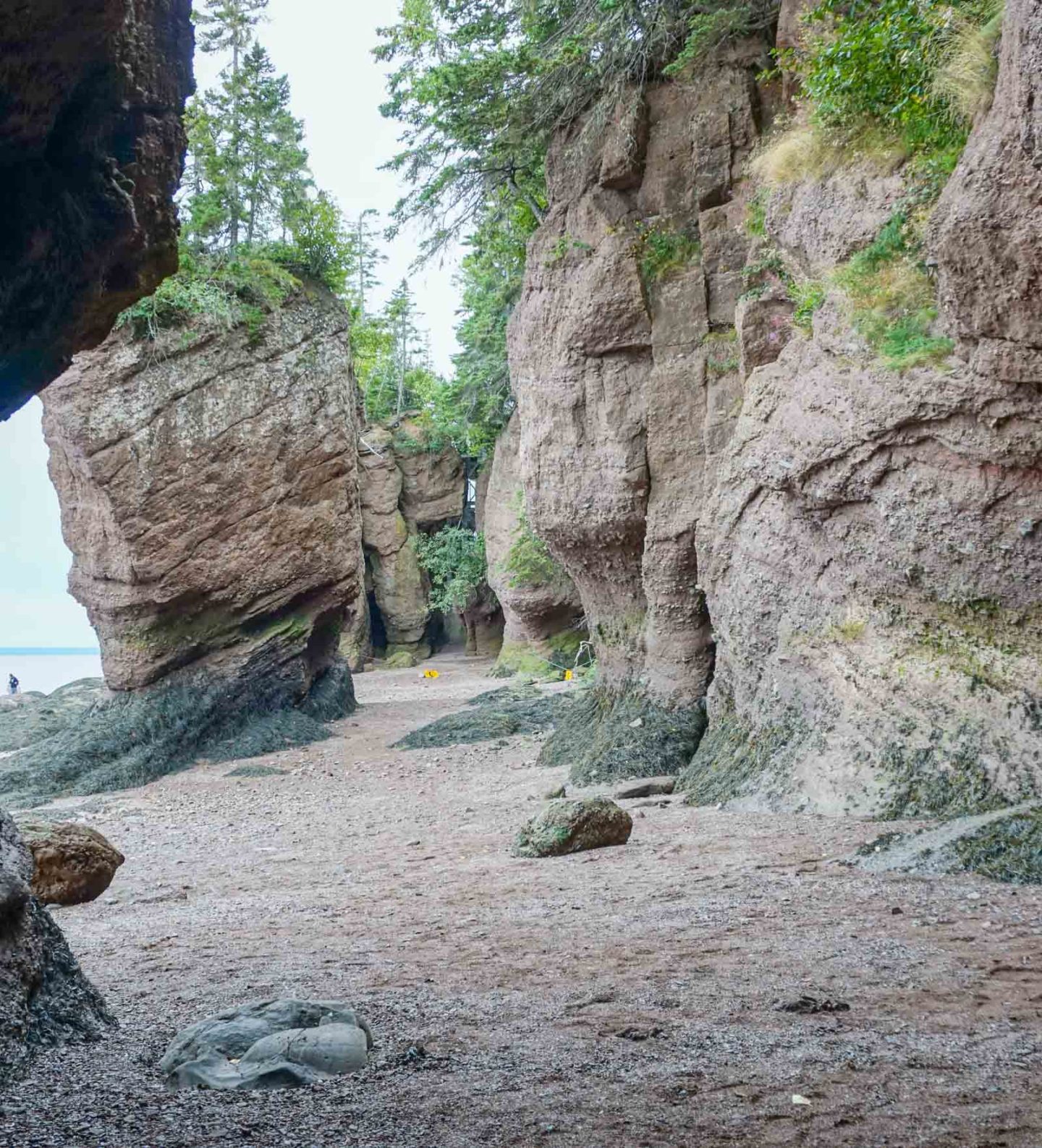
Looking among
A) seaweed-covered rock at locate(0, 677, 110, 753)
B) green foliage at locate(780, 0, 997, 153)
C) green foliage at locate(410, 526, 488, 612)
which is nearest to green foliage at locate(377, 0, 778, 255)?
green foliage at locate(780, 0, 997, 153)

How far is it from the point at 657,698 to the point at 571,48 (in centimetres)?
766

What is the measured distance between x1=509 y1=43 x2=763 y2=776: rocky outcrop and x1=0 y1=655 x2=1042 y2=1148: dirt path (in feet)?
12.0

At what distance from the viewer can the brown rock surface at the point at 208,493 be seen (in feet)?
54.5

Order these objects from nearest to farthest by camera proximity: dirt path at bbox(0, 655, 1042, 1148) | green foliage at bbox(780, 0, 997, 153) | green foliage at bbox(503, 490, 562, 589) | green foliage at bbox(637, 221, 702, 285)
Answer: dirt path at bbox(0, 655, 1042, 1148)
green foliage at bbox(780, 0, 997, 153)
green foliage at bbox(637, 221, 702, 285)
green foliage at bbox(503, 490, 562, 589)

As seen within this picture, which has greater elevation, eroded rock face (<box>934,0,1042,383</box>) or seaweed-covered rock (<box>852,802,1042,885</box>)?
eroded rock face (<box>934,0,1042,383</box>)

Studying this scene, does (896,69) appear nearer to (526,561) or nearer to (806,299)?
(806,299)

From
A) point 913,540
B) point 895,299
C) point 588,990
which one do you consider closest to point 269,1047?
point 588,990

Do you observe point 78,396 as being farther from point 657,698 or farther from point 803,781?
point 803,781

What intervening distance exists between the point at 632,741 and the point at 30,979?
330 inches

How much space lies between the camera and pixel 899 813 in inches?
287

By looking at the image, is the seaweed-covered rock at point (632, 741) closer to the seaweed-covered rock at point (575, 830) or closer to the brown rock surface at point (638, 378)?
the brown rock surface at point (638, 378)

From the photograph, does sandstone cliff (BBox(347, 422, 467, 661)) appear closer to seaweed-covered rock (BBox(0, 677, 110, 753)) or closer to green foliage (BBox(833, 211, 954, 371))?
seaweed-covered rock (BBox(0, 677, 110, 753))

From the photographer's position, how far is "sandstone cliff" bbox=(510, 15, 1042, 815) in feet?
22.5

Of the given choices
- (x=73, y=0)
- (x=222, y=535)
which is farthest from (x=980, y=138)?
(x=222, y=535)
